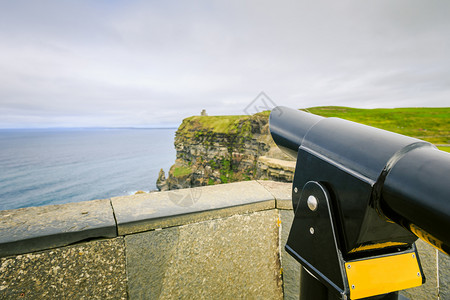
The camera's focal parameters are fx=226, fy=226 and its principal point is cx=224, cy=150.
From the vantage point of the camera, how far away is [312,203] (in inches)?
32.5

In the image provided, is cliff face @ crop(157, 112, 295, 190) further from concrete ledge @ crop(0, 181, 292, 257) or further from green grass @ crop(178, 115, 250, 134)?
concrete ledge @ crop(0, 181, 292, 257)

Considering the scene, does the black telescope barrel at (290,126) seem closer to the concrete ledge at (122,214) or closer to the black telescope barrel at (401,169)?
the black telescope barrel at (401,169)

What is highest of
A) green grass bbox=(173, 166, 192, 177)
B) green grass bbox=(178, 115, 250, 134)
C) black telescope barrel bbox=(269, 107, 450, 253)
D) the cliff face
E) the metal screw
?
black telescope barrel bbox=(269, 107, 450, 253)

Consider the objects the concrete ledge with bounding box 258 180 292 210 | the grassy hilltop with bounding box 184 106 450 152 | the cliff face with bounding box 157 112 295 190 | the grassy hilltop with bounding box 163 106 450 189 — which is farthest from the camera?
the cliff face with bounding box 157 112 295 190

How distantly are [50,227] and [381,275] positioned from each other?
1.49 m

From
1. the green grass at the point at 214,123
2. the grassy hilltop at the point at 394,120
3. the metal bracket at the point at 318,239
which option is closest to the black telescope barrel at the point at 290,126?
the metal bracket at the point at 318,239

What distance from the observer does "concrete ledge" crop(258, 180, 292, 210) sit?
1.68m

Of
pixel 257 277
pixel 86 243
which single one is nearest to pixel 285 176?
pixel 257 277

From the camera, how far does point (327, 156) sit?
81 centimetres

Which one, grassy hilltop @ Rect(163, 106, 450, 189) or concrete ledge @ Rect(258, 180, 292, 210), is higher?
concrete ledge @ Rect(258, 180, 292, 210)

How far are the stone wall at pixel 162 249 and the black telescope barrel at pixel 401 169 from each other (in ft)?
3.00

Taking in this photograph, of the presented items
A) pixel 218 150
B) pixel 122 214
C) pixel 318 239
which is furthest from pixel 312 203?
pixel 218 150

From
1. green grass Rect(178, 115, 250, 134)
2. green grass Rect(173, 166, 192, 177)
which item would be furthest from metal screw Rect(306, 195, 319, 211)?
green grass Rect(173, 166, 192, 177)

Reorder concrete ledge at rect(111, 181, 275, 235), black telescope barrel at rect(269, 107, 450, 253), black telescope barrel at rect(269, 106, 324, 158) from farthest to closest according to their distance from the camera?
concrete ledge at rect(111, 181, 275, 235)
black telescope barrel at rect(269, 106, 324, 158)
black telescope barrel at rect(269, 107, 450, 253)
